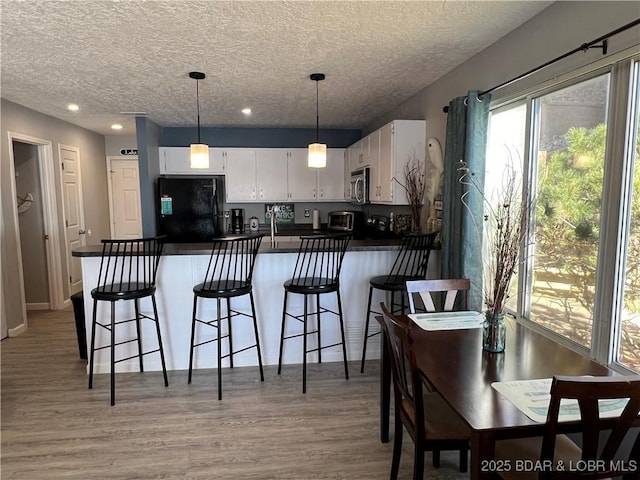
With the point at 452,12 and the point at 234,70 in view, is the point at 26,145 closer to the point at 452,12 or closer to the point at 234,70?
the point at 234,70

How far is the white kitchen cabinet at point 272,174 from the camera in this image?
227 inches

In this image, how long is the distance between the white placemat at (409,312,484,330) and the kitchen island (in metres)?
1.03

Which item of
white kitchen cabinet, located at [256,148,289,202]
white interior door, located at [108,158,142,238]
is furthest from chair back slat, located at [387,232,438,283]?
white interior door, located at [108,158,142,238]

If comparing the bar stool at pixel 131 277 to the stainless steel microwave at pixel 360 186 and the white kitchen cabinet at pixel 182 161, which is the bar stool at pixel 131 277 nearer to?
the stainless steel microwave at pixel 360 186

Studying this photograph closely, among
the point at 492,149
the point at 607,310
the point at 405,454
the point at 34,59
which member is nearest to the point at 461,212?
the point at 492,149

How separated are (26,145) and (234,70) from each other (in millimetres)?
3250

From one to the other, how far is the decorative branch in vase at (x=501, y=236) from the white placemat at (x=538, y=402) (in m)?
0.31

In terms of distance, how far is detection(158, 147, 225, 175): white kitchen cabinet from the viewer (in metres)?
5.57

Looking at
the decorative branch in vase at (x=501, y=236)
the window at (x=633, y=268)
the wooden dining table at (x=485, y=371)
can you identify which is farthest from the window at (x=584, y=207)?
the wooden dining table at (x=485, y=371)

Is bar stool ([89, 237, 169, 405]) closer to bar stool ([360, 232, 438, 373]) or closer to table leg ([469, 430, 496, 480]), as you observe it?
bar stool ([360, 232, 438, 373])

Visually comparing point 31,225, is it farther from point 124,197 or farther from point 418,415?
point 418,415

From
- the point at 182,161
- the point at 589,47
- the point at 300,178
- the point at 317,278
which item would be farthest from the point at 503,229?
the point at 182,161

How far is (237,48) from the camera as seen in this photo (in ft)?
8.77

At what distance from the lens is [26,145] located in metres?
4.77
